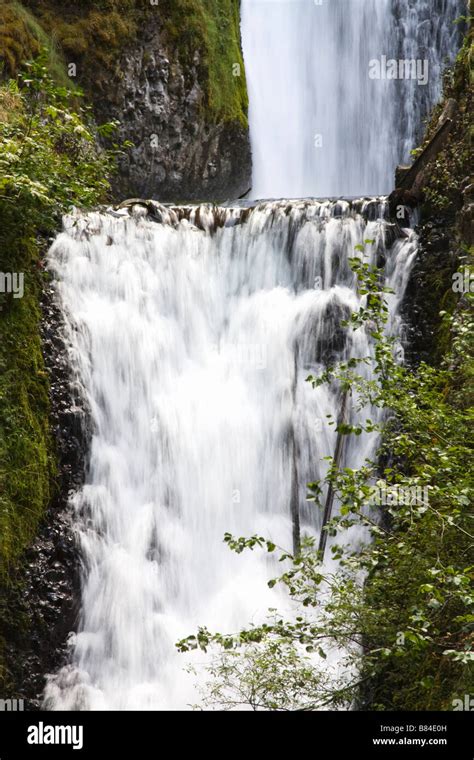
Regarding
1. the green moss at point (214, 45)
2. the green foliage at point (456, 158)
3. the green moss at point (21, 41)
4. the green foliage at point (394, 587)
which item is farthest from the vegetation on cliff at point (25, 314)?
the green moss at point (214, 45)

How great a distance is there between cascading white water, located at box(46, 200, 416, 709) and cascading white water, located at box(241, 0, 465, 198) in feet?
23.1

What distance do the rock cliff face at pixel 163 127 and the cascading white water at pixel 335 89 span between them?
2110mm

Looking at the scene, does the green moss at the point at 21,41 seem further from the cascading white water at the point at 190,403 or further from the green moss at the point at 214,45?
the cascading white water at the point at 190,403

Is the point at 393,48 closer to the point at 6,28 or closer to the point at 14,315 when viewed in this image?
the point at 6,28

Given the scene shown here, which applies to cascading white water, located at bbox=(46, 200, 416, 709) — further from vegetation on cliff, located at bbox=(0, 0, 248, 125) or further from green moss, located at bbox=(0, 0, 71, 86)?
vegetation on cliff, located at bbox=(0, 0, 248, 125)

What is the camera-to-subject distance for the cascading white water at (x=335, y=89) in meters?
16.9

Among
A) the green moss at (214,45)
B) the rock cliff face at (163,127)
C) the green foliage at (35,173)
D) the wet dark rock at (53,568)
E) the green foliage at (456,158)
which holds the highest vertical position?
the green moss at (214,45)

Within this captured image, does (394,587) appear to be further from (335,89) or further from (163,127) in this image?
(335,89)

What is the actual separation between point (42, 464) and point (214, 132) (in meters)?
9.10

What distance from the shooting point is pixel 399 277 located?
1002 centimetres

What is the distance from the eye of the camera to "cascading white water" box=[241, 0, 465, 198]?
16.9 meters

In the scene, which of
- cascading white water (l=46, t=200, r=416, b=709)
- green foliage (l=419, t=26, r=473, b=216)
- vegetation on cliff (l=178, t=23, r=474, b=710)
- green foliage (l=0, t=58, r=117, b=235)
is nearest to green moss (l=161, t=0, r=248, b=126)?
cascading white water (l=46, t=200, r=416, b=709)

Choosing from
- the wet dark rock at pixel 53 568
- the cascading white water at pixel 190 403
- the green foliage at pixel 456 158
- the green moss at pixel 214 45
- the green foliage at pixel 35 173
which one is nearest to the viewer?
the wet dark rock at pixel 53 568

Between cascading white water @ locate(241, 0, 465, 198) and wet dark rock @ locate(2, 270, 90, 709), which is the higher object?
cascading white water @ locate(241, 0, 465, 198)
